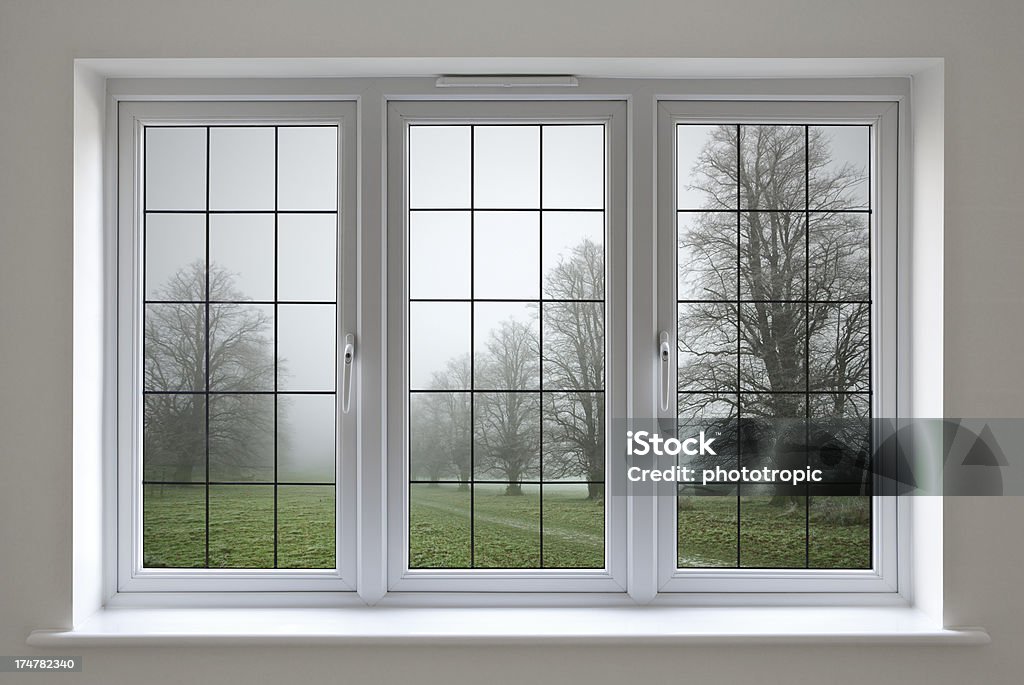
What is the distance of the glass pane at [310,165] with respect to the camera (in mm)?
2002

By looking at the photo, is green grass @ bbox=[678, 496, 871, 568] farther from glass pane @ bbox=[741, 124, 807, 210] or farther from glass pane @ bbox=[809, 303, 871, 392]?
glass pane @ bbox=[741, 124, 807, 210]

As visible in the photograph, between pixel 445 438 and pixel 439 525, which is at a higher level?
pixel 445 438

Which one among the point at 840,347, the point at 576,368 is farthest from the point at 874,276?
the point at 576,368

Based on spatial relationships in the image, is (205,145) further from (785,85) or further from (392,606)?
(785,85)

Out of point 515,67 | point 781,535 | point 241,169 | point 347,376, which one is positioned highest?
point 515,67

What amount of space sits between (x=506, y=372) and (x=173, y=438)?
94 cm

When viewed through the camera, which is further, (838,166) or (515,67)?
(838,166)

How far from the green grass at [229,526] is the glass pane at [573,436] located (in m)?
0.62

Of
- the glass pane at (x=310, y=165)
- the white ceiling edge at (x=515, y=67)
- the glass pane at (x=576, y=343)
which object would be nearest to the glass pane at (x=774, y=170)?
the white ceiling edge at (x=515, y=67)

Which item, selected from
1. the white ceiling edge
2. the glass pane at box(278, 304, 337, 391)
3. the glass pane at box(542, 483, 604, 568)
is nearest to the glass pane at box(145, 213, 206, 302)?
the glass pane at box(278, 304, 337, 391)

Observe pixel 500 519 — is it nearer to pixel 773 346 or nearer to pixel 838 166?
pixel 773 346

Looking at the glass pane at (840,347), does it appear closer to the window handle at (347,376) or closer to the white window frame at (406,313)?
the white window frame at (406,313)

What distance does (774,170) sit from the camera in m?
2.01

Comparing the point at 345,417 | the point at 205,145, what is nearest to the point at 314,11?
the point at 205,145
